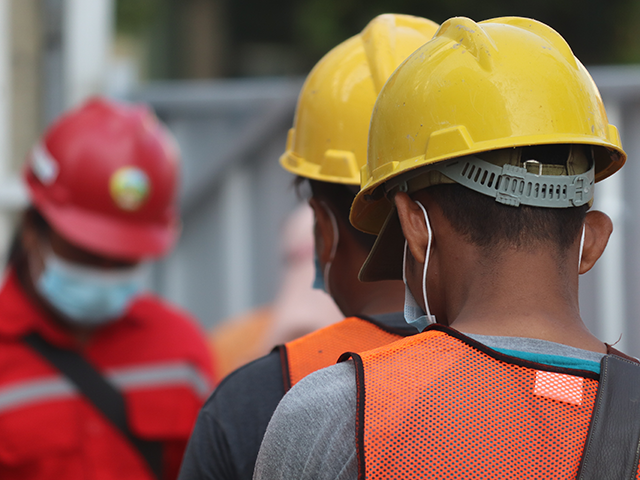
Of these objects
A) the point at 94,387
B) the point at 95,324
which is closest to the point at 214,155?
the point at 95,324

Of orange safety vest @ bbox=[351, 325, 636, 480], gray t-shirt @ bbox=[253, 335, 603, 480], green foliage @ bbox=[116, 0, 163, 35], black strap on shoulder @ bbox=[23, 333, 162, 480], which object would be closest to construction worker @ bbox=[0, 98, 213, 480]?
black strap on shoulder @ bbox=[23, 333, 162, 480]

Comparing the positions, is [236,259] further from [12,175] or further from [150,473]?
[150,473]

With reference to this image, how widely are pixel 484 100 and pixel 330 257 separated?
2.22ft

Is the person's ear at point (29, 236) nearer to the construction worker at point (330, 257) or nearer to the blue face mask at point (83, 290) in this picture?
the blue face mask at point (83, 290)

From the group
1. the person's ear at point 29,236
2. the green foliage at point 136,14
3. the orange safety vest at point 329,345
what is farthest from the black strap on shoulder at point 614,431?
the green foliage at point 136,14

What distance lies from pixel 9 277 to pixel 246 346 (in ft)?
5.82

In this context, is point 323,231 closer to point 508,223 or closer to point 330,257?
point 330,257

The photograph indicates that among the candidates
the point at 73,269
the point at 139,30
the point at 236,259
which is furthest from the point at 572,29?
the point at 73,269

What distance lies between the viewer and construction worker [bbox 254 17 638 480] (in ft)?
3.60

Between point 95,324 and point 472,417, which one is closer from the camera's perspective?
point 472,417

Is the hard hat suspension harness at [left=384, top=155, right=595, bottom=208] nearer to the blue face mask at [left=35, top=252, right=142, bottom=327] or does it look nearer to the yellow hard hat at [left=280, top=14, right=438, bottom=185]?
the yellow hard hat at [left=280, top=14, right=438, bottom=185]

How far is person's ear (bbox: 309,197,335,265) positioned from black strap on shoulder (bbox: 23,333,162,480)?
1.56m

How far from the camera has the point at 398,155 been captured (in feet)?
4.43

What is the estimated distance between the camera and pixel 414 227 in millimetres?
1305
